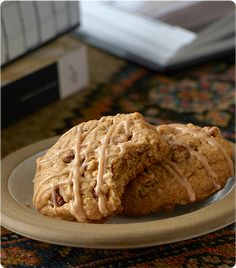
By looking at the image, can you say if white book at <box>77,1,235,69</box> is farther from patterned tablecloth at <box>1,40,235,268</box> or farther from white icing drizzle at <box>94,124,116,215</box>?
white icing drizzle at <box>94,124,116,215</box>

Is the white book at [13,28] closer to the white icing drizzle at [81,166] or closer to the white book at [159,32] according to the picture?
the white book at [159,32]

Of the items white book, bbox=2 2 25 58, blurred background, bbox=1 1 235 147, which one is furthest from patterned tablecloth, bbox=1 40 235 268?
white book, bbox=2 2 25 58

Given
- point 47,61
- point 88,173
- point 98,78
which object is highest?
point 88,173

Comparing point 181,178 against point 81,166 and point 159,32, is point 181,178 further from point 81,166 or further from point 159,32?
point 159,32

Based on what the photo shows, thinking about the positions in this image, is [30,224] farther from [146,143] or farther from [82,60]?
[82,60]

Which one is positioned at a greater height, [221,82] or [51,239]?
[51,239]

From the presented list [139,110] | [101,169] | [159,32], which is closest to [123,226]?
[101,169]

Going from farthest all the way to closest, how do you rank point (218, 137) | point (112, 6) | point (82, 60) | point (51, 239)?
point (112, 6) < point (82, 60) < point (218, 137) < point (51, 239)

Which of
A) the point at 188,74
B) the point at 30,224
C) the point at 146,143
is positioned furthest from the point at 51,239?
the point at 188,74
